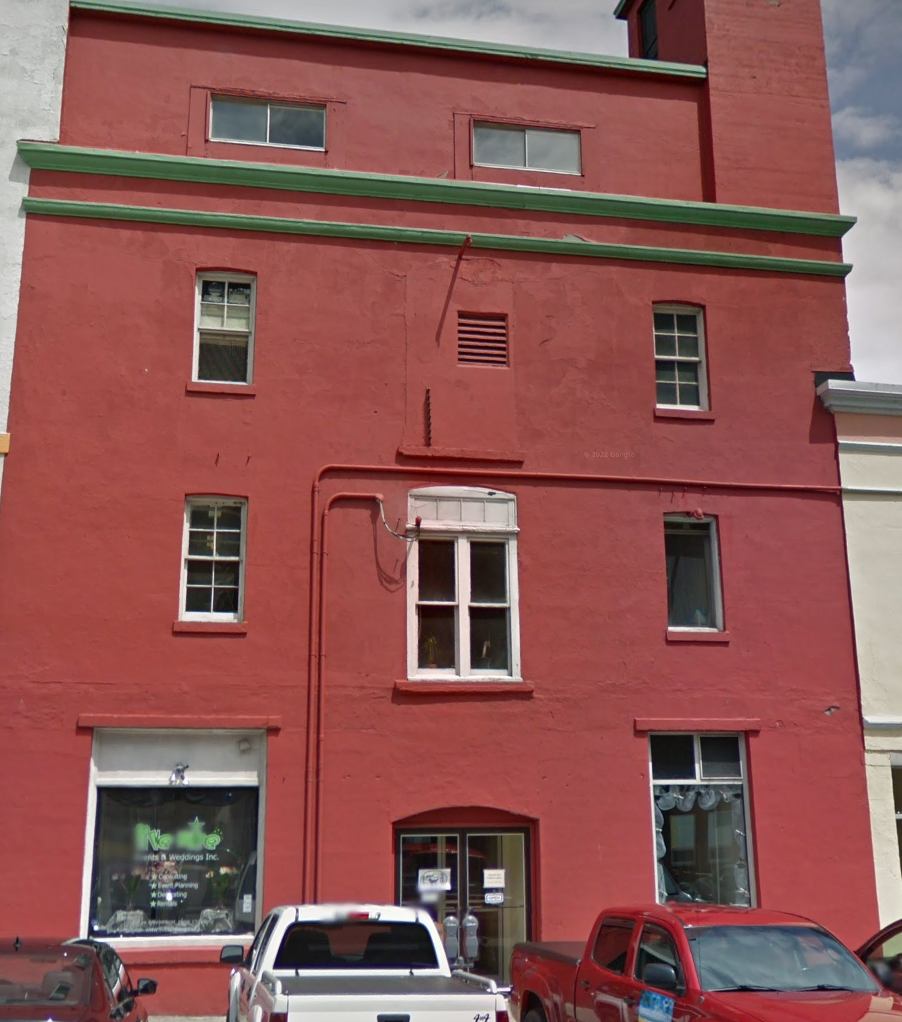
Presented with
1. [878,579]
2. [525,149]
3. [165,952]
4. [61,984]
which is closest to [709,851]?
[878,579]

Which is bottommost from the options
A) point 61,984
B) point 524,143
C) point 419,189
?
point 61,984

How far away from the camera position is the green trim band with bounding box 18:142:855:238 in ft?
57.2

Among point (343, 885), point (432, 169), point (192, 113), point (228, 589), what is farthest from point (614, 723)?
point (192, 113)

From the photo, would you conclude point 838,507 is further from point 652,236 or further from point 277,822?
point 277,822

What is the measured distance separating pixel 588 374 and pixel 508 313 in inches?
60.1

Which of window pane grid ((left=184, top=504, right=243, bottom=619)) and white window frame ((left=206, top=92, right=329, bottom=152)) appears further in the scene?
white window frame ((left=206, top=92, right=329, bottom=152))

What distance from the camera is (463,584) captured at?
1720 cm

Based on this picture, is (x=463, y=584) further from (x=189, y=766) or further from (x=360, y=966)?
(x=360, y=966)

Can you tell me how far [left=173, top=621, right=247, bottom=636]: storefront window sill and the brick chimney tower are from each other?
33.7 feet

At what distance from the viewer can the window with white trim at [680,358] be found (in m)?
18.8

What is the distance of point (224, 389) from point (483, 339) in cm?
394

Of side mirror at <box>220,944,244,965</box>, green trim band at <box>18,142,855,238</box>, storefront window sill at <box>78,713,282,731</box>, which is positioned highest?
green trim band at <box>18,142,855,238</box>

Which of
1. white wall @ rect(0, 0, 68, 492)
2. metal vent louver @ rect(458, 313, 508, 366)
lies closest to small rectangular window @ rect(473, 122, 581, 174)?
metal vent louver @ rect(458, 313, 508, 366)

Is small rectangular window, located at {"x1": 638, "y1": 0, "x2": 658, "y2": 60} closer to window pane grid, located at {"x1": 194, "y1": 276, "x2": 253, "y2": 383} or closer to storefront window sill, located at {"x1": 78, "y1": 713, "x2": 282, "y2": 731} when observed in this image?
window pane grid, located at {"x1": 194, "y1": 276, "x2": 253, "y2": 383}
